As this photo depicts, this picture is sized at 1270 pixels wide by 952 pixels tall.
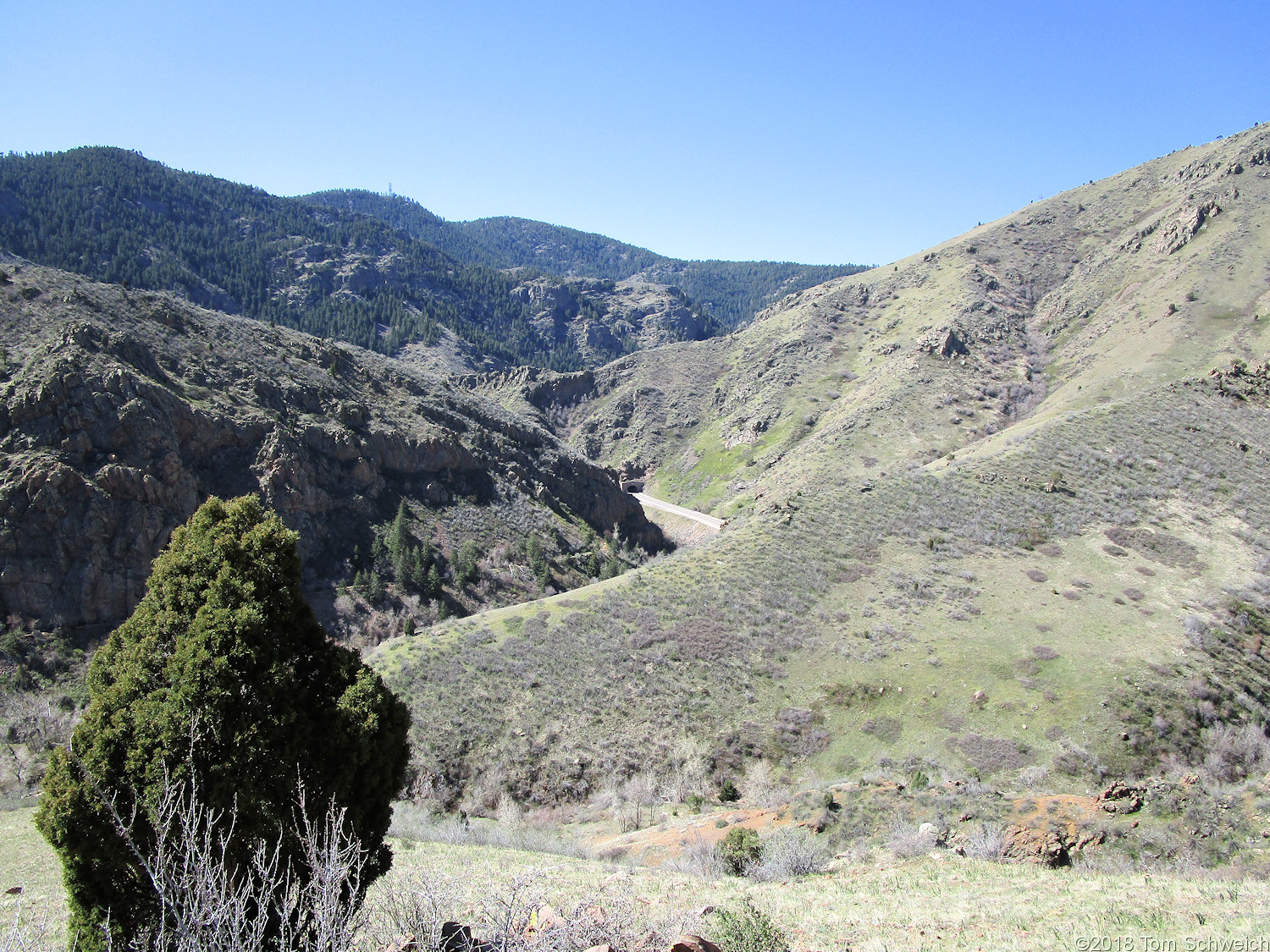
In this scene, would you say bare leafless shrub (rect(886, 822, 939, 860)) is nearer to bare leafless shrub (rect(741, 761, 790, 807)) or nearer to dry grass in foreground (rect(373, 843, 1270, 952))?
dry grass in foreground (rect(373, 843, 1270, 952))

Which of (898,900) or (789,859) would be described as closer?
(898,900)

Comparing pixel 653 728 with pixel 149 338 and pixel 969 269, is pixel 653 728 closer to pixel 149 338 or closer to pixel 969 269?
pixel 149 338

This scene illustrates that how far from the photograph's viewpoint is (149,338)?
43.4m

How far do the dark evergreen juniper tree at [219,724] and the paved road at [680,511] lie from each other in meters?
53.0

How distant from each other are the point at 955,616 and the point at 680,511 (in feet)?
146

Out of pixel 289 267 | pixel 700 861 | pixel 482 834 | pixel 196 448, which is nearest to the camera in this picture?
pixel 700 861

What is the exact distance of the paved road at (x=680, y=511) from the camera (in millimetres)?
64750

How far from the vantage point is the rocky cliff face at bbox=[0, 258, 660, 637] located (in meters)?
33.3

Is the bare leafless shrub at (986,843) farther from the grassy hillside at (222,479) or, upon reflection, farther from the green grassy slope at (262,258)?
the green grassy slope at (262,258)

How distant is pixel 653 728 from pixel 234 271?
510 feet

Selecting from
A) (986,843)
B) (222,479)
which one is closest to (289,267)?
(222,479)

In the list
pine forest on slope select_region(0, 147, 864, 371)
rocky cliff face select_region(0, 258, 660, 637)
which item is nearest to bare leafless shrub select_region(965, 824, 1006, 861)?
rocky cliff face select_region(0, 258, 660, 637)

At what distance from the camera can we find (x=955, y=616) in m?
28.0

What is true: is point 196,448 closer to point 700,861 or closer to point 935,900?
point 700,861
